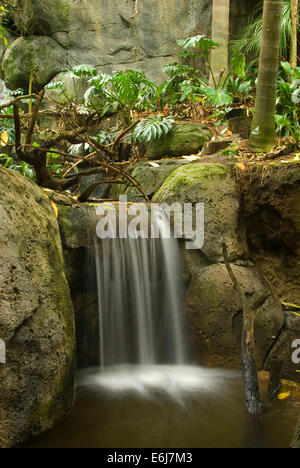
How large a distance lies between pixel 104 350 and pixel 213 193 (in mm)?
2056

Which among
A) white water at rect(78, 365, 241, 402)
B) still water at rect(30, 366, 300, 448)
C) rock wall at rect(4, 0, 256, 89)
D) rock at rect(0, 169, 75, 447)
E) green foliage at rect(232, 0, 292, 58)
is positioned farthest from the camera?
rock wall at rect(4, 0, 256, 89)

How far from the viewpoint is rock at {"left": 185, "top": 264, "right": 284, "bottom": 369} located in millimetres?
3998

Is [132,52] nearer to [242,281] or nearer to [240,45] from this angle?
[240,45]

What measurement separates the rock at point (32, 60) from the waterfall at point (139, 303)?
680cm

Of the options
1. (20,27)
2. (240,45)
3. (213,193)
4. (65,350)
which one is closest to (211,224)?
(213,193)

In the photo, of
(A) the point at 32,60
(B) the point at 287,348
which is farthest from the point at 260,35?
(B) the point at 287,348

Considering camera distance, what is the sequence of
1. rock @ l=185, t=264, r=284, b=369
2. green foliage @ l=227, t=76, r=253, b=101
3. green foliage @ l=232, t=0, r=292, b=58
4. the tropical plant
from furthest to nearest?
green foliage @ l=232, t=0, r=292, b=58 → green foliage @ l=227, t=76, r=253, b=101 → the tropical plant → rock @ l=185, t=264, r=284, b=369

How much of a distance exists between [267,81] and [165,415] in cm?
416

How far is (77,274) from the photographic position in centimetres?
390

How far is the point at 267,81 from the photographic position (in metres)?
5.04

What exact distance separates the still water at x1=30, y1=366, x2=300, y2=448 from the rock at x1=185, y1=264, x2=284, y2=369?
289 mm

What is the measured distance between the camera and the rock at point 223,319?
4.00m

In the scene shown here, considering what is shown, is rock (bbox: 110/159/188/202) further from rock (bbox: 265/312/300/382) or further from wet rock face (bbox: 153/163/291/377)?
rock (bbox: 265/312/300/382)

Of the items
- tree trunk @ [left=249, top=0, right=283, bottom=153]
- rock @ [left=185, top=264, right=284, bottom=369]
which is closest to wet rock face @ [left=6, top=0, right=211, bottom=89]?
tree trunk @ [left=249, top=0, right=283, bottom=153]
